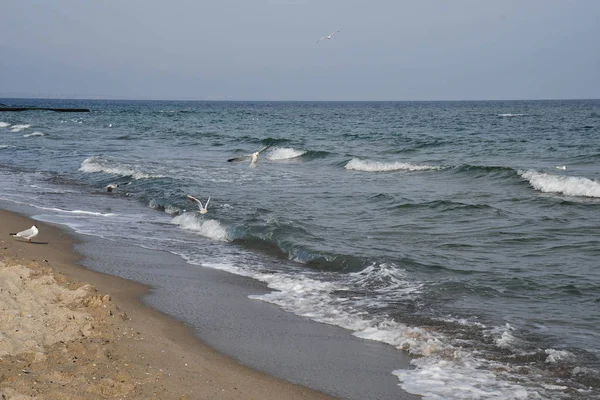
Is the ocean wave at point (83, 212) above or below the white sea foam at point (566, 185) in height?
below

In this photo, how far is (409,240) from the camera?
1166 cm

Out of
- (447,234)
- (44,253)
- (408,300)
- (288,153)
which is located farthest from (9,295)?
(288,153)

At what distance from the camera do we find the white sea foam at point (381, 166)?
927 inches

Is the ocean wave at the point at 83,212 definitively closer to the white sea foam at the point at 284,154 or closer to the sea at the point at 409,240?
the sea at the point at 409,240

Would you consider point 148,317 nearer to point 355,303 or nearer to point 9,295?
point 9,295

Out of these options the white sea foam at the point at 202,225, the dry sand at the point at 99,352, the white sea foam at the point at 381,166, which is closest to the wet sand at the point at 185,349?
the dry sand at the point at 99,352

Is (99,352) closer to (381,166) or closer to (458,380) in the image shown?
(458,380)

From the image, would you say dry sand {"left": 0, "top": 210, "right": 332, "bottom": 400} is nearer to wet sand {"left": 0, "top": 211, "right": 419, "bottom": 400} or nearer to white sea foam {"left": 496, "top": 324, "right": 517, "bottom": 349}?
wet sand {"left": 0, "top": 211, "right": 419, "bottom": 400}

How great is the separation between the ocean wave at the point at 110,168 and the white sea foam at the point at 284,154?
7476 mm

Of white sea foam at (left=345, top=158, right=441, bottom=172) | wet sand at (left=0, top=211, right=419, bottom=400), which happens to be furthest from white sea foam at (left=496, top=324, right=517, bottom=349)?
white sea foam at (left=345, top=158, right=441, bottom=172)

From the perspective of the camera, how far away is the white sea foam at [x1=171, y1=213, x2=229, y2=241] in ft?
40.3

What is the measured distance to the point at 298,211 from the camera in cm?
1460

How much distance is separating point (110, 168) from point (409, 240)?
14.0m

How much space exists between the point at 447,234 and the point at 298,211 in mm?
3585
